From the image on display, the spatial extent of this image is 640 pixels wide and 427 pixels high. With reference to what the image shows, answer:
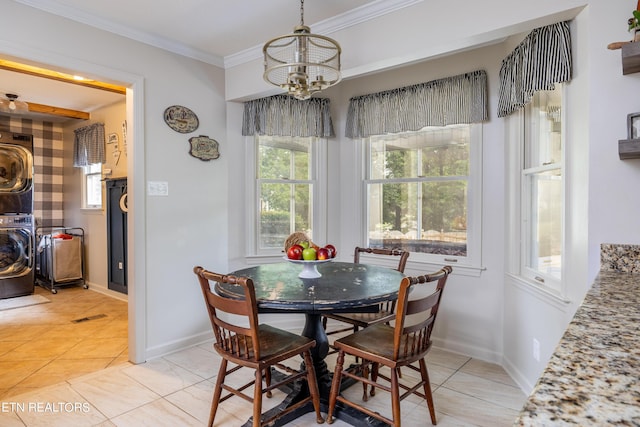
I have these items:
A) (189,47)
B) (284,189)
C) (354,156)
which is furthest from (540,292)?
(189,47)

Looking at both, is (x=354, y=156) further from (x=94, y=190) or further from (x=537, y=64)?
(x=94, y=190)

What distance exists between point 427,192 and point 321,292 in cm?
183

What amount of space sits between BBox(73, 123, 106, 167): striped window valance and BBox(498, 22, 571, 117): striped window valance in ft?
16.5

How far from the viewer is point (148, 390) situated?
2.54 m

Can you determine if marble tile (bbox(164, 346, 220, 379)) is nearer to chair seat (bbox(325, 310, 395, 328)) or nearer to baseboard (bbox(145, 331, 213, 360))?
baseboard (bbox(145, 331, 213, 360))

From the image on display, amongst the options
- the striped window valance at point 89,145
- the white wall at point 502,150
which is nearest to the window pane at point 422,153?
the white wall at point 502,150

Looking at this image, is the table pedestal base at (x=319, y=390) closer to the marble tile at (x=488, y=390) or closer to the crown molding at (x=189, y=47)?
the marble tile at (x=488, y=390)

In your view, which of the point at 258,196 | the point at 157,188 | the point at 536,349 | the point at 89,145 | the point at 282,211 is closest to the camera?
the point at 536,349

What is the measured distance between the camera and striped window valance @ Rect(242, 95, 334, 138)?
11.7 ft

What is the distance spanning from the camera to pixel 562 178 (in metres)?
2.08

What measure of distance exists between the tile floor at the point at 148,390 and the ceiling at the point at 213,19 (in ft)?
8.39

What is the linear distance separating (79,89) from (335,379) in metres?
4.44

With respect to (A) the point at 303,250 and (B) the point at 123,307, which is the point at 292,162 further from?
(B) the point at 123,307

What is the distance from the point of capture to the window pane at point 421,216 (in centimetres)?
325
